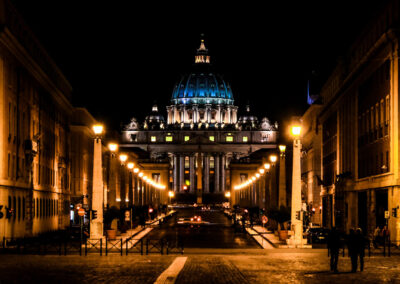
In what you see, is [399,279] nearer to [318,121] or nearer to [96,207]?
[96,207]

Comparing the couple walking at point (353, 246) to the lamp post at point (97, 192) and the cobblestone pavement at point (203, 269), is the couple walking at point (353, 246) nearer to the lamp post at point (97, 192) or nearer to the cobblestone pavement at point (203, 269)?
the cobblestone pavement at point (203, 269)

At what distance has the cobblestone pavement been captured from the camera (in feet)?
87.3

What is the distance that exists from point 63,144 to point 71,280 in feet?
213

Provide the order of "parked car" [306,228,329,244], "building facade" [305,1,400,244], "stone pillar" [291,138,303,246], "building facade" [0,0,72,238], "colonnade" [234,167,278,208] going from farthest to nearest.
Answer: "colonnade" [234,167,278,208] → "building facade" [0,0,72,238] → "parked car" [306,228,329,244] → "building facade" [305,1,400,244] → "stone pillar" [291,138,303,246]

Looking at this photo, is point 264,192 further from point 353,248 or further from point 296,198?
point 353,248

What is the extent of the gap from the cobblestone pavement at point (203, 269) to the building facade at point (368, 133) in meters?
12.4

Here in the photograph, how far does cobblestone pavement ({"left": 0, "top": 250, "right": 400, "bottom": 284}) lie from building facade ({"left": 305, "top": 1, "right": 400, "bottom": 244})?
12411 mm

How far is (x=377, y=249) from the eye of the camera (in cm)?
4450

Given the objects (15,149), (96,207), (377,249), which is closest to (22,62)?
(15,149)

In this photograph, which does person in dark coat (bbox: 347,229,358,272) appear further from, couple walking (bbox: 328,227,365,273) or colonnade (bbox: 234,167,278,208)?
colonnade (bbox: 234,167,278,208)

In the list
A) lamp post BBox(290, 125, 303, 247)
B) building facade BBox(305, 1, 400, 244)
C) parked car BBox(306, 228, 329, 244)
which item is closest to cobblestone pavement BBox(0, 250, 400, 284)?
lamp post BBox(290, 125, 303, 247)

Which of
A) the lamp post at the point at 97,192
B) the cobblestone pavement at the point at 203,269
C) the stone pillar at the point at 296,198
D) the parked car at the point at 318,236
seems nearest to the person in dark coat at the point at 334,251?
the cobblestone pavement at the point at 203,269

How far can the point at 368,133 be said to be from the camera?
59.7 meters

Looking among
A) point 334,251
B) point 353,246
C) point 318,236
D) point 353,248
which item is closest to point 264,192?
point 318,236
